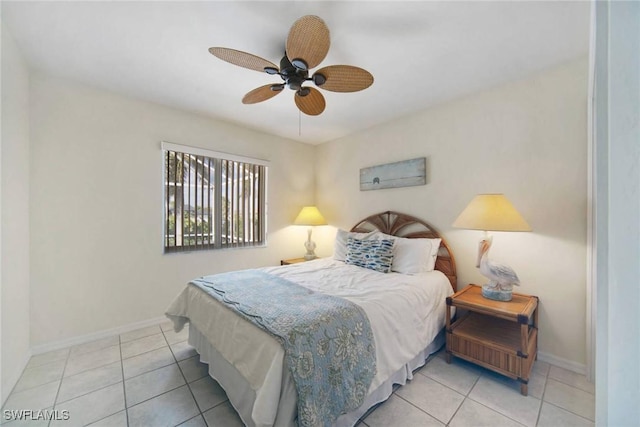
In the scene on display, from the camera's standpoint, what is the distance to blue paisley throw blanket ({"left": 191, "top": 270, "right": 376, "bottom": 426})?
119cm

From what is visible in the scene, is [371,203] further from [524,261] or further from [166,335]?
[166,335]

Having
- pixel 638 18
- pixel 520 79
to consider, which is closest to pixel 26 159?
pixel 638 18

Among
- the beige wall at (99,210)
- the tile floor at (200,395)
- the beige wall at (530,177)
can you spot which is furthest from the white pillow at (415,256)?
the beige wall at (99,210)

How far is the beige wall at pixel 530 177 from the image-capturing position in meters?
1.97

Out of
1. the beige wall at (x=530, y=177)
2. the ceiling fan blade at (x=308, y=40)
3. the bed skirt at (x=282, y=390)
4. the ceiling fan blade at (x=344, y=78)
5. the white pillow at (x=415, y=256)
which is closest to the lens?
the bed skirt at (x=282, y=390)

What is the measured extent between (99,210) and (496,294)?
12.5ft

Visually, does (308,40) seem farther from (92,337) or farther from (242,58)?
(92,337)

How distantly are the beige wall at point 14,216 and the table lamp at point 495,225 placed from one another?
137 inches

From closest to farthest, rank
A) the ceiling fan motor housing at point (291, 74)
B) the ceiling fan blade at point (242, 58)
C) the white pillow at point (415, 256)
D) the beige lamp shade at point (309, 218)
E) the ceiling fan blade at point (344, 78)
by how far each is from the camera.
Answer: the ceiling fan blade at point (242, 58) < the ceiling fan blade at point (344, 78) < the ceiling fan motor housing at point (291, 74) < the white pillow at point (415, 256) < the beige lamp shade at point (309, 218)

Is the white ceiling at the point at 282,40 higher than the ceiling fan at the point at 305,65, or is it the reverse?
the white ceiling at the point at 282,40

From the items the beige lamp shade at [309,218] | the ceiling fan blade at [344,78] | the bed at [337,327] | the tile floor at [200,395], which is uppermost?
the ceiling fan blade at [344,78]

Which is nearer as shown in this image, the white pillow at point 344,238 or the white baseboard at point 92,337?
the white baseboard at point 92,337

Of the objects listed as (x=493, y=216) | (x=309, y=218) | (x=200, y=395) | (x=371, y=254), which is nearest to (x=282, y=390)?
(x=200, y=395)

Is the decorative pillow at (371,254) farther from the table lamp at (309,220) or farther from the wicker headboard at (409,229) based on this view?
the table lamp at (309,220)
